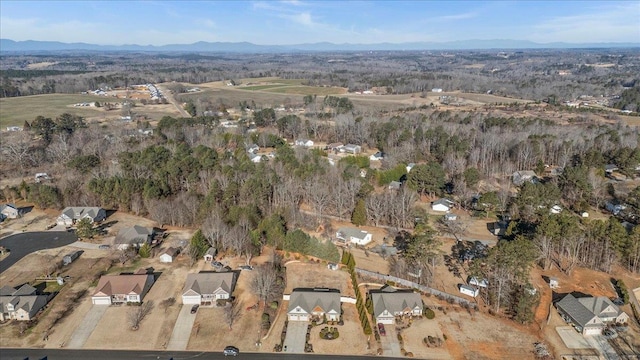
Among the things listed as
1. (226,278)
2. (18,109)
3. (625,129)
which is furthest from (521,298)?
(18,109)

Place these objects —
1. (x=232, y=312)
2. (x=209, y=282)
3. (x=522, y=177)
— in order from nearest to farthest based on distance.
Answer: (x=232, y=312), (x=209, y=282), (x=522, y=177)

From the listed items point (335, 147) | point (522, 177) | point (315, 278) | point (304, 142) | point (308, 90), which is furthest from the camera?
point (308, 90)

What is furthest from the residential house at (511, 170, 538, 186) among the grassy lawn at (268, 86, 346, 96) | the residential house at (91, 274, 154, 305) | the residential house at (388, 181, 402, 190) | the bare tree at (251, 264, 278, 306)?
the grassy lawn at (268, 86, 346, 96)

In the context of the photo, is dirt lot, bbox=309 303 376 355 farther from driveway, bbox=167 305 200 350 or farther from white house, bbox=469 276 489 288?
white house, bbox=469 276 489 288

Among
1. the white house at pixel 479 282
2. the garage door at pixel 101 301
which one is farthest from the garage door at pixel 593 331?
the garage door at pixel 101 301

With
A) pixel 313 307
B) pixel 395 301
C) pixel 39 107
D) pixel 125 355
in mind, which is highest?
pixel 39 107

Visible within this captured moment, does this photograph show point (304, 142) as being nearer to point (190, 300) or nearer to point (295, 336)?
point (190, 300)

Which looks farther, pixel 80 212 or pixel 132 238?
pixel 80 212

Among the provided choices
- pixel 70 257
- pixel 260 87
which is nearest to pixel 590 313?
pixel 70 257
